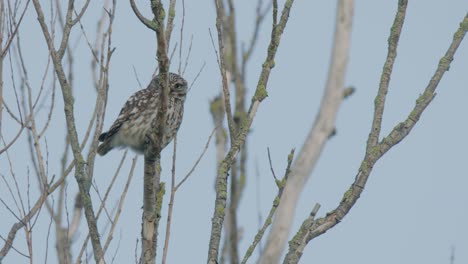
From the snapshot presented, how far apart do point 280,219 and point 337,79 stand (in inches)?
21.1

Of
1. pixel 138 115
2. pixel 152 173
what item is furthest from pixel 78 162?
pixel 138 115

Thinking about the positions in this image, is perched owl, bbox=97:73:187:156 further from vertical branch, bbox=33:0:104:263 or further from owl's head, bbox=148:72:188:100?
vertical branch, bbox=33:0:104:263

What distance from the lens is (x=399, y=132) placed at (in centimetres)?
450

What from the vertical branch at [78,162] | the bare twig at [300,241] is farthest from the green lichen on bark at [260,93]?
the vertical branch at [78,162]

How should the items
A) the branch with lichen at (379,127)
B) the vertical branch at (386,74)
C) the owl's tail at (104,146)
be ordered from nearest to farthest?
the branch with lichen at (379,127) → the vertical branch at (386,74) → the owl's tail at (104,146)

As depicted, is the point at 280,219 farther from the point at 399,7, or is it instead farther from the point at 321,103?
the point at 399,7

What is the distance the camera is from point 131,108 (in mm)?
8047

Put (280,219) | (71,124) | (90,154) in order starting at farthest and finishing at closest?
(90,154) → (71,124) → (280,219)

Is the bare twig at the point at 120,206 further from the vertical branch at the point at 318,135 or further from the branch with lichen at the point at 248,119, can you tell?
the vertical branch at the point at 318,135

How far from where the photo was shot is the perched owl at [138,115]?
775 centimetres

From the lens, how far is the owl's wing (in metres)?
7.97

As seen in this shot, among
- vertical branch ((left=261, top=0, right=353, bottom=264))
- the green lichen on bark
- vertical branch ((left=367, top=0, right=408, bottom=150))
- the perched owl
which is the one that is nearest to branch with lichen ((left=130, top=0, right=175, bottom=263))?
the green lichen on bark

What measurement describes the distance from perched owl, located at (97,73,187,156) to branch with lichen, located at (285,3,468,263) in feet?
10.8

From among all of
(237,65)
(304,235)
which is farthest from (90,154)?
(304,235)
